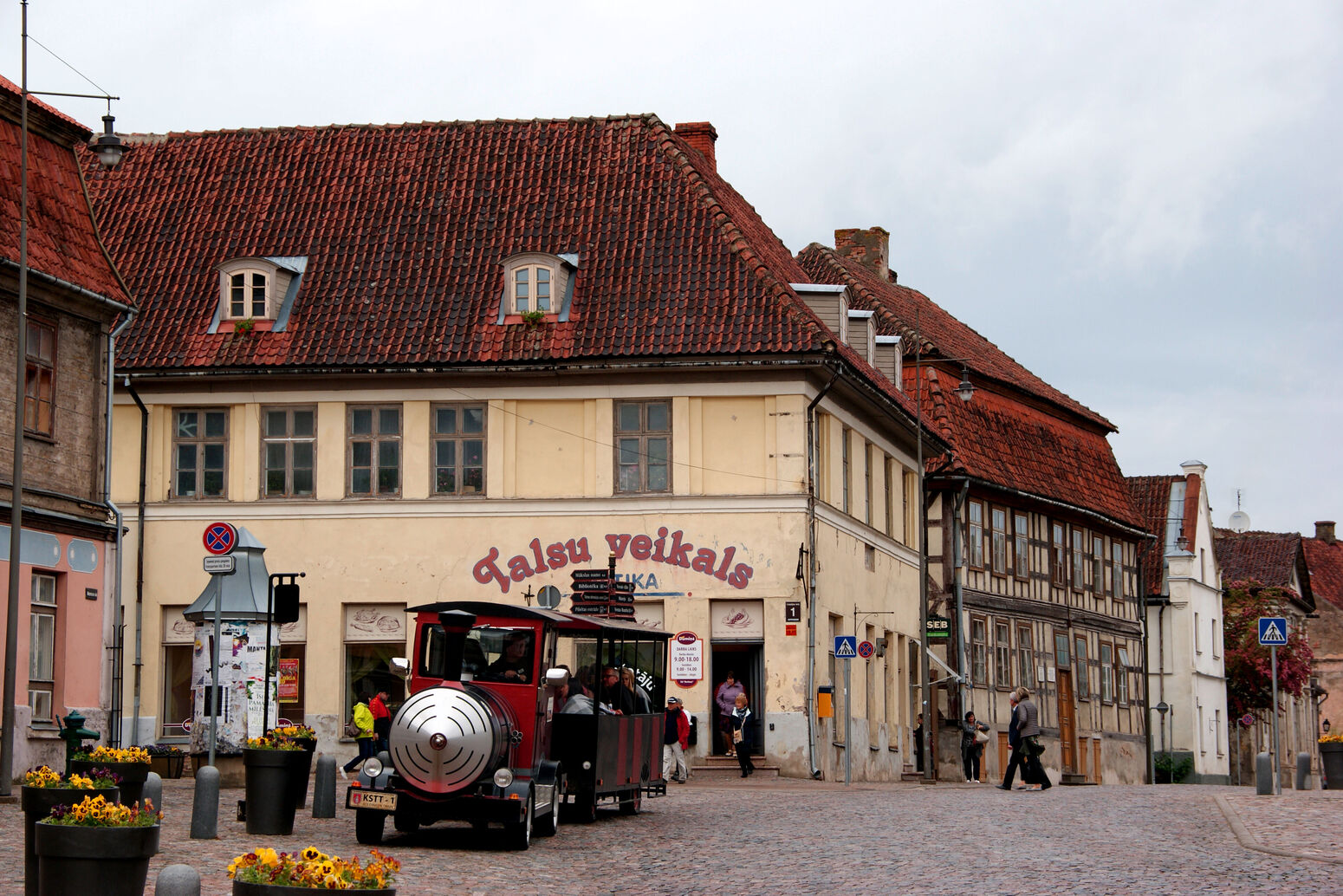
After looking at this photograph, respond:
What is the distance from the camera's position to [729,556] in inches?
1382

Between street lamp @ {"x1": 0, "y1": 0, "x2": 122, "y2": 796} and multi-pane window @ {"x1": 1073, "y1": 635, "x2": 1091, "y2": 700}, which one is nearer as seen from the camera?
street lamp @ {"x1": 0, "y1": 0, "x2": 122, "y2": 796}

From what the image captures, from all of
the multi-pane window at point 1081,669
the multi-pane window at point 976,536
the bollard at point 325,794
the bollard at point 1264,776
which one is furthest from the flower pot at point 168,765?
the multi-pane window at point 1081,669

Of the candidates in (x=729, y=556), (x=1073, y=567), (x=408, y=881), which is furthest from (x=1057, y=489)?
(x=408, y=881)

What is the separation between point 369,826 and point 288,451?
18.8 metres

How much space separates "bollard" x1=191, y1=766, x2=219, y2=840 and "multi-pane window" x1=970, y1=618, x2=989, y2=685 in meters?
31.6

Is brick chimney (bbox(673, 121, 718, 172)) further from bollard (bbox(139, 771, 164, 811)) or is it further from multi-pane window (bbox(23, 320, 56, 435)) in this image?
bollard (bbox(139, 771, 164, 811))

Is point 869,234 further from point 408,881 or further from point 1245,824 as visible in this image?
point 408,881

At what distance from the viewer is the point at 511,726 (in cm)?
1917

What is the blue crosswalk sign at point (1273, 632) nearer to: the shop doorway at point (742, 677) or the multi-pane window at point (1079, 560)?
the shop doorway at point (742, 677)

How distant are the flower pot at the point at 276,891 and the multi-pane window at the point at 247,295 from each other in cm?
2883

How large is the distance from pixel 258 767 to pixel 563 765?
3.62 m

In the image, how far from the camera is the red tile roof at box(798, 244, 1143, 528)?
49375 mm

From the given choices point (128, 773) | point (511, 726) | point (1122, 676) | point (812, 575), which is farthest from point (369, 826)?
point (1122, 676)

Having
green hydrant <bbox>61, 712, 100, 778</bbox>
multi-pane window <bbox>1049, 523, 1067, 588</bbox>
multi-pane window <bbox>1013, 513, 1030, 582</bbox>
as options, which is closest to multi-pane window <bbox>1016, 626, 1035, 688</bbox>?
multi-pane window <bbox>1013, 513, 1030, 582</bbox>
